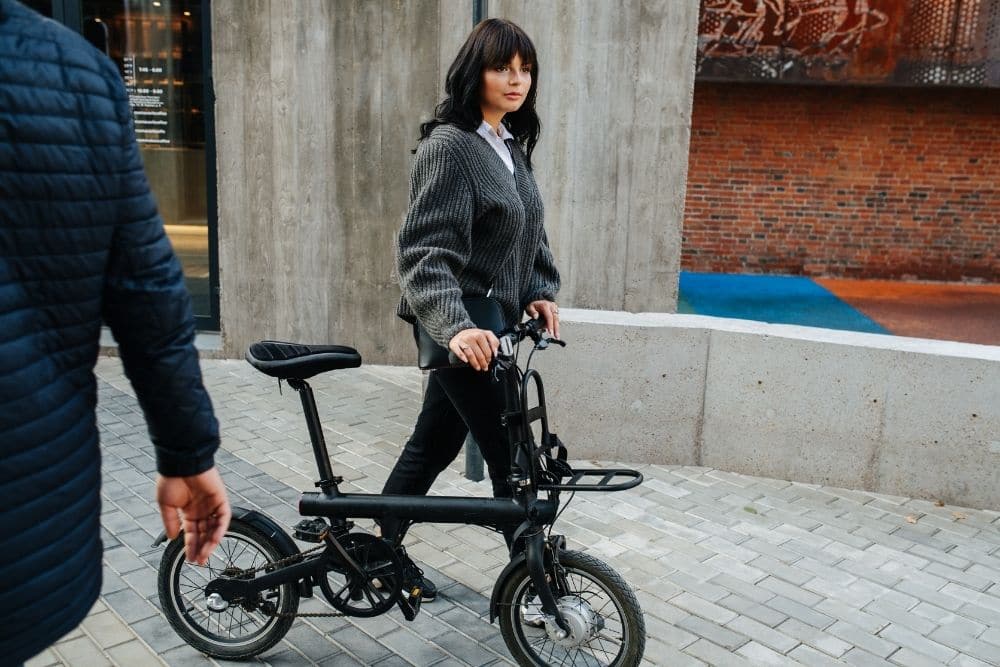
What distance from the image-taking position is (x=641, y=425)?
5.68 meters

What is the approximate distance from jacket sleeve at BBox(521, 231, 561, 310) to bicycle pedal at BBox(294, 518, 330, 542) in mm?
1053

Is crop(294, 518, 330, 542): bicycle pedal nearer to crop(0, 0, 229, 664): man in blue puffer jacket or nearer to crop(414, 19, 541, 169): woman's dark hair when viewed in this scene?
crop(414, 19, 541, 169): woman's dark hair

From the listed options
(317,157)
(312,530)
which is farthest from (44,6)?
(312,530)

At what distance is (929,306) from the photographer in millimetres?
13406

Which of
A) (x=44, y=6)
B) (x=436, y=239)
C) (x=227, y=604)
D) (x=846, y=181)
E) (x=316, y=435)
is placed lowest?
(x=227, y=604)

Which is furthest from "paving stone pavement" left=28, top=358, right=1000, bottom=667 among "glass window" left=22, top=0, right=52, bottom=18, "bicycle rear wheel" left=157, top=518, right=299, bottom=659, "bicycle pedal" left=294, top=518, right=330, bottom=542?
"glass window" left=22, top=0, right=52, bottom=18

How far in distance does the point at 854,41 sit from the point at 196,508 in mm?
14074

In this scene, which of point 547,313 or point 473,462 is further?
point 473,462

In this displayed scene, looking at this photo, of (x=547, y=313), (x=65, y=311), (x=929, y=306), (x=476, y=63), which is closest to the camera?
(x=65, y=311)

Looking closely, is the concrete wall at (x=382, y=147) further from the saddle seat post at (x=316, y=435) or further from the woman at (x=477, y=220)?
the saddle seat post at (x=316, y=435)

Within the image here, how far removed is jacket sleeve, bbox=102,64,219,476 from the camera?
5.93 ft

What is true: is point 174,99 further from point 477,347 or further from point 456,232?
point 477,347

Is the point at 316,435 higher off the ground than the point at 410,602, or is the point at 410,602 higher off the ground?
the point at 316,435

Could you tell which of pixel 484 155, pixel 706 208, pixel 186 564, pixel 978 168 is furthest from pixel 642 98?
pixel 978 168
